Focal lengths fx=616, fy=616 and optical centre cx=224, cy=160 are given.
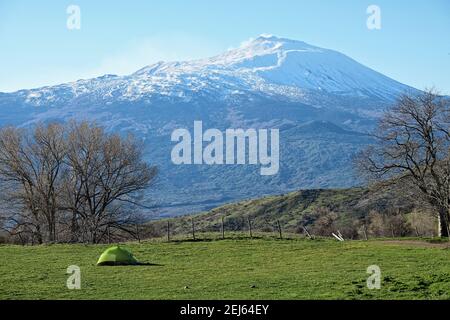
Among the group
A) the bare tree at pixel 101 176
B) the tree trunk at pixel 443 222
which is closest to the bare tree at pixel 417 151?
the tree trunk at pixel 443 222

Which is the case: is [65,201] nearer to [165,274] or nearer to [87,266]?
[87,266]

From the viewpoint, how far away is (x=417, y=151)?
42.9 meters

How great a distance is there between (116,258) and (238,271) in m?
5.77

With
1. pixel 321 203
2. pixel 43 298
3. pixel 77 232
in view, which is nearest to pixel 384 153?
pixel 77 232

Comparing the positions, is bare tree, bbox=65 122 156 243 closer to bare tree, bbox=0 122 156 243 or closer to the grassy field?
bare tree, bbox=0 122 156 243

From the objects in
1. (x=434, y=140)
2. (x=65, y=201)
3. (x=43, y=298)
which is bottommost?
(x=43, y=298)

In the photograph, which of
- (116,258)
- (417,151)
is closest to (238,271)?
(116,258)

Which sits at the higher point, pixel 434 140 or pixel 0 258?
pixel 434 140

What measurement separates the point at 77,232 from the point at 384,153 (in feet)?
80.2

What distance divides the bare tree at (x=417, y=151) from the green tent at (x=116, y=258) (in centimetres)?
2273

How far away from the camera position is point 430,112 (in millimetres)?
42344

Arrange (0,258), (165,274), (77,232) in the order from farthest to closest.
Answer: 1. (77,232)
2. (0,258)
3. (165,274)

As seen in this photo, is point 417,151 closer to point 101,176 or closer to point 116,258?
point 116,258
